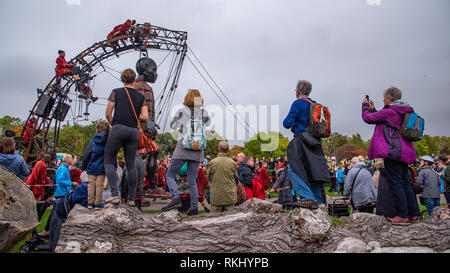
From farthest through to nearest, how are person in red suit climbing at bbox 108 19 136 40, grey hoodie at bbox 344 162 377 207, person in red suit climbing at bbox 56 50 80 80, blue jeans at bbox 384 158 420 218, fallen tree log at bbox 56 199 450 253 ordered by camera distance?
person in red suit climbing at bbox 56 50 80 80 → person in red suit climbing at bbox 108 19 136 40 → grey hoodie at bbox 344 162 377 207 → blue jeans at bbox 384 158 420 218 → fallen tree log at bbox 56 199 450 253

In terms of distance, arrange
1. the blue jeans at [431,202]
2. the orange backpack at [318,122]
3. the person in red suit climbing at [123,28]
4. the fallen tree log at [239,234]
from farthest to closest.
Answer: the person in red suit climbing at [123,28], the blue jeans at [431,202], the orange backpack at [318,122], the fallen tree log at [239,234]

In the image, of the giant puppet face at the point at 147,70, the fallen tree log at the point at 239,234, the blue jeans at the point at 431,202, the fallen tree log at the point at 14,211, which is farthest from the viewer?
the blue jeans at the point at 431,202

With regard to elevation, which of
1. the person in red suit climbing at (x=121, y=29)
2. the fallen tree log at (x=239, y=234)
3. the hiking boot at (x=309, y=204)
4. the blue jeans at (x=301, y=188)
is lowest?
the fallen tree log at (x=239, y=234)

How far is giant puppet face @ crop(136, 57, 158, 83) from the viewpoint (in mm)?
6603

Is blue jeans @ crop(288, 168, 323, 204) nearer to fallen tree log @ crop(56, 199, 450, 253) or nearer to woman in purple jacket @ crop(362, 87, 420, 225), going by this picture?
fallen tree log @ crop(56, 199, 450, 253)

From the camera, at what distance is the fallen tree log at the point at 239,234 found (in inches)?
114

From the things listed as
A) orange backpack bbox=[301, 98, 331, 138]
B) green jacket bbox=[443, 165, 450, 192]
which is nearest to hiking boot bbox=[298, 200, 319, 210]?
orange backpack bbox=[301, 98, 331, 138]

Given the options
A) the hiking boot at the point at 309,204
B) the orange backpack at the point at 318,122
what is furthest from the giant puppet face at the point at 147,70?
the hiking boot at the point at 309,204

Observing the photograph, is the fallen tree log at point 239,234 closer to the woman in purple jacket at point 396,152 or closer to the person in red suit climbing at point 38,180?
the woman in purple jacket at point 396,152

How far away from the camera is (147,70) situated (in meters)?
6.62

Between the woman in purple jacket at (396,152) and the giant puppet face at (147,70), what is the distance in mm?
4729

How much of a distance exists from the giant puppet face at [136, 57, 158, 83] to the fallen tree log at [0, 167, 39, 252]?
3623 mm

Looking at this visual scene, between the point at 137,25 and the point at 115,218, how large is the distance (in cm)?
981
